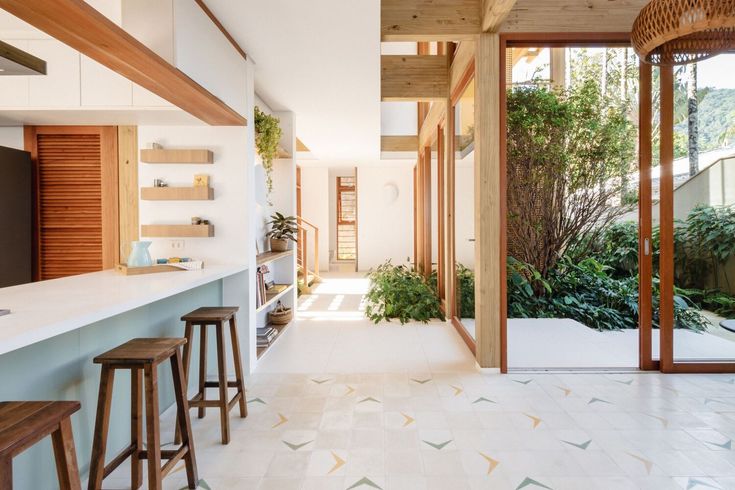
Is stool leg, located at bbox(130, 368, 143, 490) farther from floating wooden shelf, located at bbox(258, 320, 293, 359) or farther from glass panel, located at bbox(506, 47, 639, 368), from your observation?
glass panel, located at bbox(506, 47, 639, 368)

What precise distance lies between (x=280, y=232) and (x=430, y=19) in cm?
255

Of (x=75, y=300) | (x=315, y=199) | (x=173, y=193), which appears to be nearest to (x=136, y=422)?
(x=75, y=300)

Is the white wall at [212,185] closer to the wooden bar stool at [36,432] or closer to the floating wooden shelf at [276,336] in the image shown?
the floating wooden shelf at [276,336]

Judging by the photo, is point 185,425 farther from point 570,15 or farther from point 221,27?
point 570,15

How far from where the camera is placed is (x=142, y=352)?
5.68ft

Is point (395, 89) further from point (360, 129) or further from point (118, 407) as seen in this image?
point (118, 407)

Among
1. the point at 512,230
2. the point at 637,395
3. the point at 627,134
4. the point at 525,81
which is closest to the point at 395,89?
the point at 525,81

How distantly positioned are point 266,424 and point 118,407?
0.78 metres

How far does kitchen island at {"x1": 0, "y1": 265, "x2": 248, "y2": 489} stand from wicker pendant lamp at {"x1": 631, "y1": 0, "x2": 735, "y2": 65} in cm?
271

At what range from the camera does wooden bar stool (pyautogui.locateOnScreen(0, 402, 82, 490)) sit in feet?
3.33

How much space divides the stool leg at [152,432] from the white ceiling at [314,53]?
7.28 feet

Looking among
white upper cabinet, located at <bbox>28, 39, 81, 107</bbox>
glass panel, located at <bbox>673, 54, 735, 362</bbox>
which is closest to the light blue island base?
white upper cabinet, located at <bbox>28, 39, 81, 107</bbox>

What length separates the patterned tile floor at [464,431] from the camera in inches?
75.2

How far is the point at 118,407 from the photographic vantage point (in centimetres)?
216
